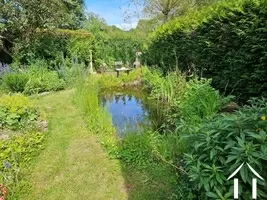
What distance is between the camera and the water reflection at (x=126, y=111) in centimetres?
476

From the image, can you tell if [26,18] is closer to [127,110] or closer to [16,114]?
[127,110]

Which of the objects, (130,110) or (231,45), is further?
(130,110)

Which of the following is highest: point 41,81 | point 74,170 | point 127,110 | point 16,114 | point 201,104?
point 201,104

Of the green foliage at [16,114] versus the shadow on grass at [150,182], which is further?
the green foliage at [16,114]

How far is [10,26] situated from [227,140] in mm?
10130

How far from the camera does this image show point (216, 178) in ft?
5.62

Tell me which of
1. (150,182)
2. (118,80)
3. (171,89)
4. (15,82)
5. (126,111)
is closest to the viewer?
(150,182)

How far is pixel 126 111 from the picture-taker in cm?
706

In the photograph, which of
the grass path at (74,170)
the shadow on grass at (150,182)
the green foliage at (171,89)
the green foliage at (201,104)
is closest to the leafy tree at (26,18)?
the green foliage at (171,89)

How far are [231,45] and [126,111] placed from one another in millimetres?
3065

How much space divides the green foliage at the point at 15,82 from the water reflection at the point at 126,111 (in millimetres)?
2453

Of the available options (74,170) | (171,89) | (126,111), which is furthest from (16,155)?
(171,89)

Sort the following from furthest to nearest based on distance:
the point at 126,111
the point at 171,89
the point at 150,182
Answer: the point at 126,111, the point at 171,89, the point at 150,182

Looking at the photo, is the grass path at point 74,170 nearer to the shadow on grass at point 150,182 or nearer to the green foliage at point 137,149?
the shadow on grass at point 150,182
